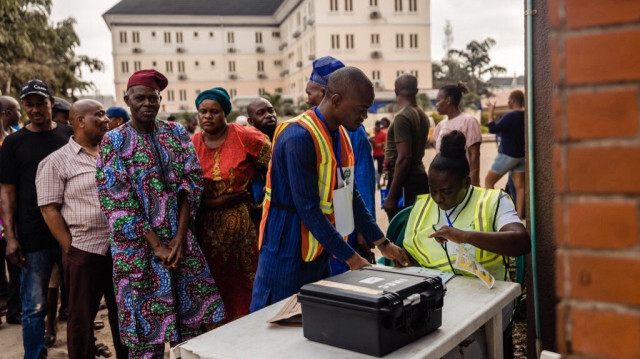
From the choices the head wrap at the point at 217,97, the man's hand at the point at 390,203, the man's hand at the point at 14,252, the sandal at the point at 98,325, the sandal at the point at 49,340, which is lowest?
the sandal at the point at 98,325

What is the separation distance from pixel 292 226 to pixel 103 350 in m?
2.23

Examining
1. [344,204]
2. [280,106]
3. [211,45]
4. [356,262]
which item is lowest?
[356,262]

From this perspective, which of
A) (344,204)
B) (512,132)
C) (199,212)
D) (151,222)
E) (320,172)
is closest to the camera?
(320,172)

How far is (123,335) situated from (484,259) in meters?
1.93

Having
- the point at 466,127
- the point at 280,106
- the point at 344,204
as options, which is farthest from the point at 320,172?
the point at 280,106

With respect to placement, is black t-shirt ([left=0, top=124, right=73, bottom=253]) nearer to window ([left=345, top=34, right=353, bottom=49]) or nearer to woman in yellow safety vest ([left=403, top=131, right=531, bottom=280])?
woman in yellow safety vest ([left=403, top=131, right=531, bottom=280])

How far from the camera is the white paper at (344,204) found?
247 cm

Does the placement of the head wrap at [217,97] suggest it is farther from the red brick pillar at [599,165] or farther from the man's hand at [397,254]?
the red brick pillar at [599,165]

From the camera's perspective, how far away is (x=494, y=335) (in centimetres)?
222

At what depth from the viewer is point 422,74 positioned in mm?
43188

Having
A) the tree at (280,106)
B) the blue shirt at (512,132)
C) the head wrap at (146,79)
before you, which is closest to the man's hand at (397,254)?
the head wrap at (146,79)

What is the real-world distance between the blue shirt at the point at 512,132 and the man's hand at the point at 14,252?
5.08 meters

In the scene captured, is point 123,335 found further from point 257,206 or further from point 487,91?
point 487,91

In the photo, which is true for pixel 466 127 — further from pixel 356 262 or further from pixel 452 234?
pixel 356 262
